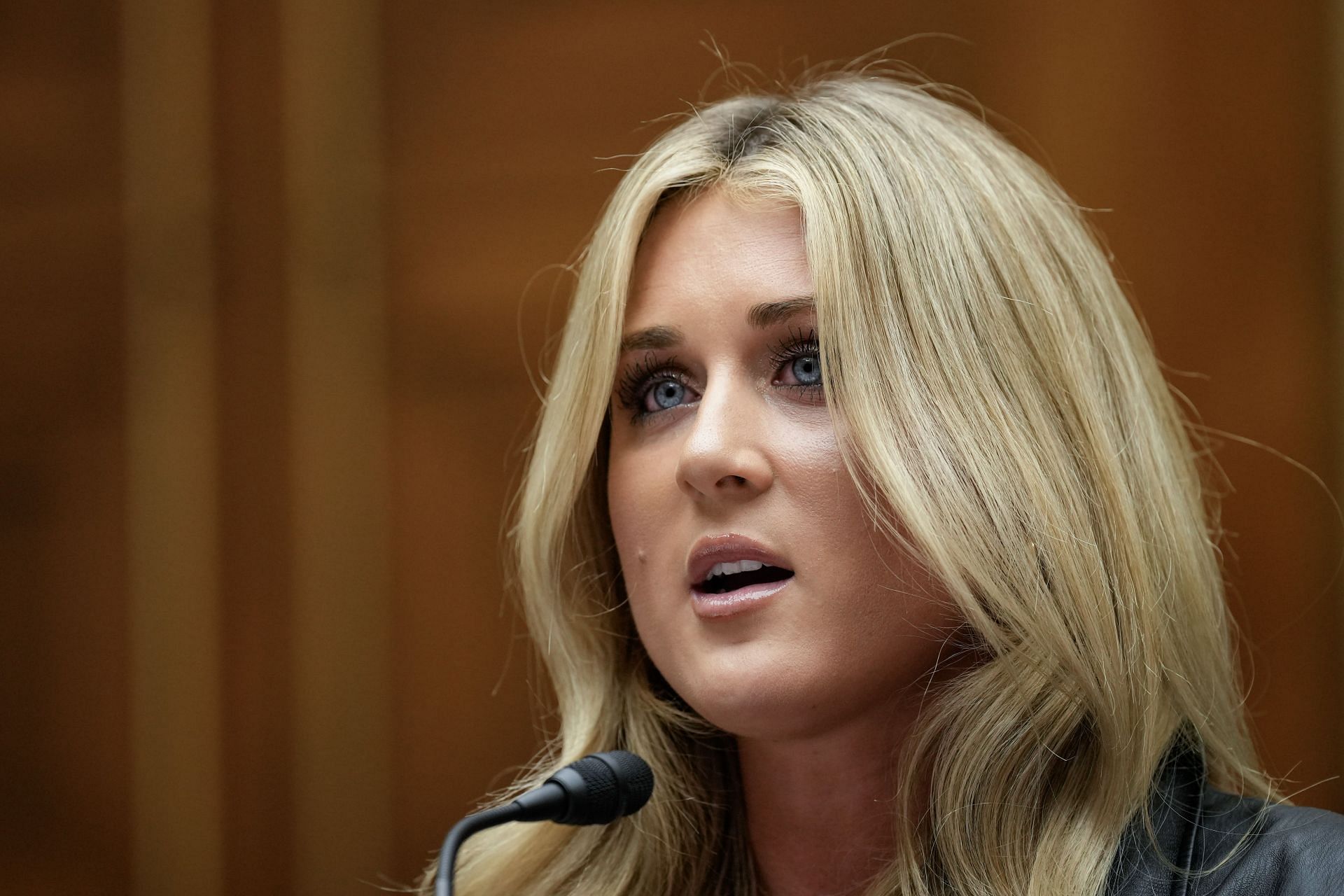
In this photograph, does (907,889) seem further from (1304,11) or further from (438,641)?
(1304,11)

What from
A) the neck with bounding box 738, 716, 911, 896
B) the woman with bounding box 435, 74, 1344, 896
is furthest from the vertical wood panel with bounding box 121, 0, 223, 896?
the neck with bounding box 738, 716, 911, 896

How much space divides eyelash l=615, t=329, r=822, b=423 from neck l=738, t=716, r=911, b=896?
0.38 meters

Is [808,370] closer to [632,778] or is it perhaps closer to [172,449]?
[632,778]

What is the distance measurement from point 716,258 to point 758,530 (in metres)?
0.31

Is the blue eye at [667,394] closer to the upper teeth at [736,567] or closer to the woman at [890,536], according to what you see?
the woman at [890,536]

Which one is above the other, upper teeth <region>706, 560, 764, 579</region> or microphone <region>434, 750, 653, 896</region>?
upper teeth <region>706, 560, 764, 579</region>

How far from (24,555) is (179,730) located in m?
0.39

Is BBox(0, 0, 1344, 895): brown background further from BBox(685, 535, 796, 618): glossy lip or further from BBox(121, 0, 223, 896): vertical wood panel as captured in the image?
BBox(685, 535, 796, 618): glossy lip

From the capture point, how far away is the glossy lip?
4.27 feet


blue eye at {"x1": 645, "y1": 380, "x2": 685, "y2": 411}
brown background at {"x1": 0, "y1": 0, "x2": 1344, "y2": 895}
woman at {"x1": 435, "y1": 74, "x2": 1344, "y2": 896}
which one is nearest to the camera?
woman at {"x1": 435, "y1": 74, "x2": 1344, "y2": 896}

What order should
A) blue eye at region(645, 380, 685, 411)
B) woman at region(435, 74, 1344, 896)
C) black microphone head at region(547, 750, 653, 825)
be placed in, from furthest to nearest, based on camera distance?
blue eye at region(645, 380, 685, 411) < woman at region(435, 74, 1344, 896) < black microphone head at region(547, 750, 653, 825)

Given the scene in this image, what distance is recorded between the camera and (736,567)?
4.38ft

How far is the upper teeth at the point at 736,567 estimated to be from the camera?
1.33m

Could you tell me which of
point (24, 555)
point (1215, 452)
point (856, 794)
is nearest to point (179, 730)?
point (24, 555)
